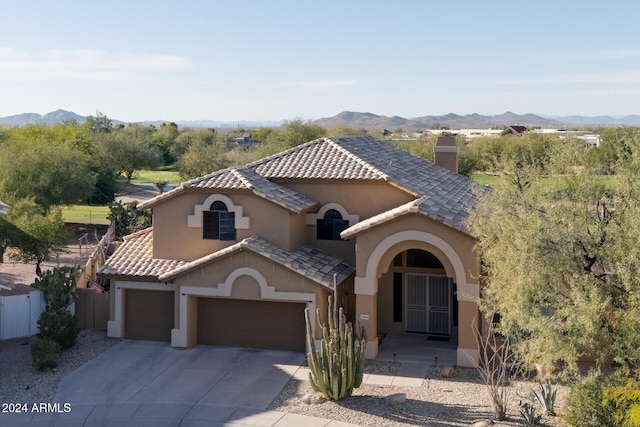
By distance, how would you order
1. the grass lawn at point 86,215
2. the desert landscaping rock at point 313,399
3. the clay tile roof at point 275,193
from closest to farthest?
the desert landscaping rock at point 313,399, the clay tile roof at point 275,193, the grass lawn at point 86,215

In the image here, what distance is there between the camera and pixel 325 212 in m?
25.1

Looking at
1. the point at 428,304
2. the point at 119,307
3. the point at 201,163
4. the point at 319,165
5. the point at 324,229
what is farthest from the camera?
the point at 201,163

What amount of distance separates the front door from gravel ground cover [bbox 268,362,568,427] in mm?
4824

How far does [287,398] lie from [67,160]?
111 feet

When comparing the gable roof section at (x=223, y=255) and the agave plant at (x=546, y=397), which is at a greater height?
the gable roof section at (x=223, y=255)

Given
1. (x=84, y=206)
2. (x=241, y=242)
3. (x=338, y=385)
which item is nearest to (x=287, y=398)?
(x=338, y=385)

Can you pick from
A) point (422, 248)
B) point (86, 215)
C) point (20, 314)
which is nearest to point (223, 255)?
point (422, 248)

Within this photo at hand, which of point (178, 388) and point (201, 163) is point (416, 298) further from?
point (201, 163)

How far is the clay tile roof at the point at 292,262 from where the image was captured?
21859 mm

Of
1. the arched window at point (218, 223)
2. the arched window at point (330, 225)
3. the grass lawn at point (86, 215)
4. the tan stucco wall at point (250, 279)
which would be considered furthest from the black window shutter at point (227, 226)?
the grass lawn at point (86, 215)

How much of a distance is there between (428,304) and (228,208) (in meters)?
7.92

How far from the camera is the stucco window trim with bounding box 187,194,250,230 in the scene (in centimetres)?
2364

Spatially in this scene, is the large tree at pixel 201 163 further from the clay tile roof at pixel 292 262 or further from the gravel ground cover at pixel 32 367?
the clay tile roof at pixel 292 262

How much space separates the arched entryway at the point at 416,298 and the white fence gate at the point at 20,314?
473 inches
